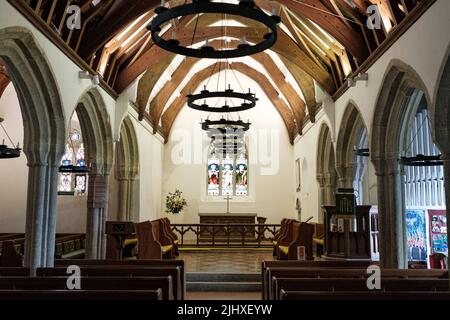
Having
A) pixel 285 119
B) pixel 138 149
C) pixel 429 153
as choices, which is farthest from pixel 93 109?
pixel 285 119

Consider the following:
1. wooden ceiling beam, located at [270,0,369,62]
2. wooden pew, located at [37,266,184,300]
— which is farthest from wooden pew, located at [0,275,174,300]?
wooden ceiling beam, located at [270,0,369,62]

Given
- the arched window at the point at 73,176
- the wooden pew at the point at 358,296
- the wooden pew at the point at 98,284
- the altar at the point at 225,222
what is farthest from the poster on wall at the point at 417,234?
the arched window at the point at 73,176

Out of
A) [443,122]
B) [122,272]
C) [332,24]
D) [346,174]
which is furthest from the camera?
[346,174]

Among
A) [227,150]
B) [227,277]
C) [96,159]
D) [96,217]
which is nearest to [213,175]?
[227,150]

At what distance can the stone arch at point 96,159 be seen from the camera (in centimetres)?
937

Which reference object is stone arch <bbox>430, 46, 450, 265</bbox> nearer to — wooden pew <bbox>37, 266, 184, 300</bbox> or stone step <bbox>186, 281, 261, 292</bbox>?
wooden pew <bbox>37, 266, 184, 300</bbox>

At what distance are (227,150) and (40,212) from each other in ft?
30.6

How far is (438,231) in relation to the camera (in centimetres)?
877

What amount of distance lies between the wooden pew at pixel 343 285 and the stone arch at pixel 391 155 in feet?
9.86

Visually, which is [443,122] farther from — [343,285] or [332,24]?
[332,24]

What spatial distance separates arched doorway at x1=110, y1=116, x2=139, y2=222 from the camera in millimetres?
12336

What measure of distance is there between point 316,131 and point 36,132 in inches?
323

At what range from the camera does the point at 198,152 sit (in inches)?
681
